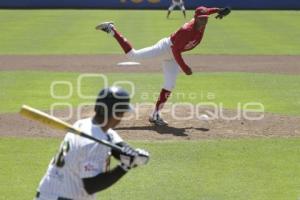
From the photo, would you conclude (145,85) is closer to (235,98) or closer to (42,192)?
(235,98)

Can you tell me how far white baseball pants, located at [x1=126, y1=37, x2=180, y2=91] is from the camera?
38.2 feet

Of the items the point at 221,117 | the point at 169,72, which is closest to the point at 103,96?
the point at 169,72

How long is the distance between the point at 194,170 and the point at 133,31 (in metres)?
20.7

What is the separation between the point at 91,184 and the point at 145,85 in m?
11.7

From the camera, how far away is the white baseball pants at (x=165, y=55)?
11.6 meters

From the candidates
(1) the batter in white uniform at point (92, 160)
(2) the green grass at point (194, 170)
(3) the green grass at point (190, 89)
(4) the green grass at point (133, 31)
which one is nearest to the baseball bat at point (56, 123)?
(1) the batter in white uniform at point (92, 160)

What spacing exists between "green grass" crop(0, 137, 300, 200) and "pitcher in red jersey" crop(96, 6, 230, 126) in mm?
1476

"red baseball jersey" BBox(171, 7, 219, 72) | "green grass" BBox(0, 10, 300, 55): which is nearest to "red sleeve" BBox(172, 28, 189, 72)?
"red baseball jersey" BBox(171, 7, 219, 72)

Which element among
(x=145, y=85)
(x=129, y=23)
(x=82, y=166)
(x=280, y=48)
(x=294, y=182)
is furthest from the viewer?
(x=129, y=23)

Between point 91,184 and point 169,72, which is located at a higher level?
point 169,72

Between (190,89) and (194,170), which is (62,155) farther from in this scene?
(190,89)

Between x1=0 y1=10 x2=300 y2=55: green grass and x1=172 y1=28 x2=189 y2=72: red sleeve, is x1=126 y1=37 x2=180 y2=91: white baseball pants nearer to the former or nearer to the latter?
x1=172 y1=28 x2=189 y2=72: red sleeve

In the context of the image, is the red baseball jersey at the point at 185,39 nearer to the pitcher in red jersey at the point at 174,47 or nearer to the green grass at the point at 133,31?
the pitcher in red jersey at the point at 174,47

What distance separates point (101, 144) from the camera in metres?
4.91
